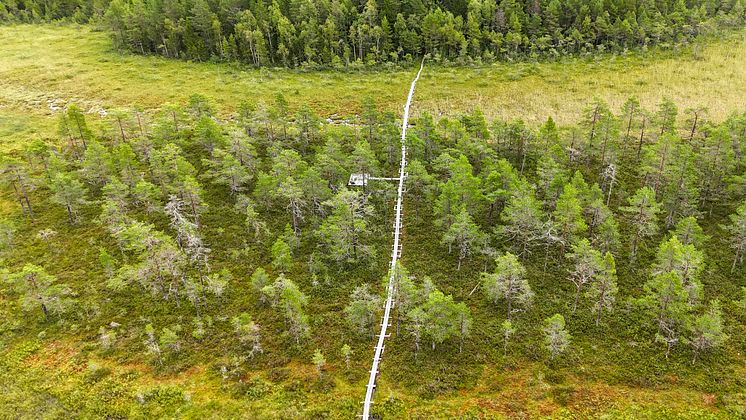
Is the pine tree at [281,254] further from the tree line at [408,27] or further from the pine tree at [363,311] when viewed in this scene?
the tree line at [408,27]

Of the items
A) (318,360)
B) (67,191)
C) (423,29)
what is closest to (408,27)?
(423,29)

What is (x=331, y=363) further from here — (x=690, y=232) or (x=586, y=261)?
(x=690, y=232)

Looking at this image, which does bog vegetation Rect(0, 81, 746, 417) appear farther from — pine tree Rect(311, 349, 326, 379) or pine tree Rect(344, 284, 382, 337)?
pine tree Rect(311, 349, 326, 379)

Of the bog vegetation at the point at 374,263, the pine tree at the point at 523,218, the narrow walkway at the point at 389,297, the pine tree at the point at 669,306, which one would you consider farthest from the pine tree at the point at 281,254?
the pine tree at the point at 669,306

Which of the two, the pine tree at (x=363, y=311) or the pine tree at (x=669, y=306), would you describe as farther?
the pine tree at (x=363, y=311)

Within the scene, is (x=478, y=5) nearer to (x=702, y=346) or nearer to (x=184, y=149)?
(x=184, y=149)

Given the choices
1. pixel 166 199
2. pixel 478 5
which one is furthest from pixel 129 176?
pixel 478 5
